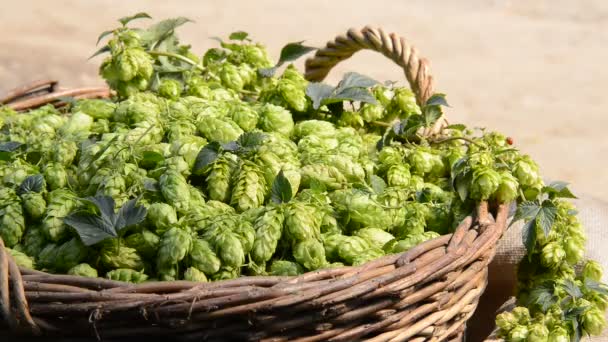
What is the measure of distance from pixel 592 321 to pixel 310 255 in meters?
0.58

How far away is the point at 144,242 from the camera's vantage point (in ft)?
4.96

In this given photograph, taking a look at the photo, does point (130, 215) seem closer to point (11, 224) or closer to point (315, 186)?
point (11, 224)

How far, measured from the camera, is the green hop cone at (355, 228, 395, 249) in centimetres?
161

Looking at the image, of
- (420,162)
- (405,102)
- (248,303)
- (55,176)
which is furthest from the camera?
(405,102)

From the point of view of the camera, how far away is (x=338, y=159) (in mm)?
1730

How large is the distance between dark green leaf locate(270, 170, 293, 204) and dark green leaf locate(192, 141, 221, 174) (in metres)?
0.13

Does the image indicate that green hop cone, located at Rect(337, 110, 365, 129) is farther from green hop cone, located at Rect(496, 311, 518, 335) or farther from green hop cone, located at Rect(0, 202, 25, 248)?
green hop cone, located at Rect(0, 202, 25, 248)

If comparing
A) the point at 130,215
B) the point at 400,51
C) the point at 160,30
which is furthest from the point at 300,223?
the point at 160,30

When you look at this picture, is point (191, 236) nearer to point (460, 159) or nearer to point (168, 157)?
point (168, 157)

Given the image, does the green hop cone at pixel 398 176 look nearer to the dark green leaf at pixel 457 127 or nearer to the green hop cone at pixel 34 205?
the dark green leaf at pixel 457 127

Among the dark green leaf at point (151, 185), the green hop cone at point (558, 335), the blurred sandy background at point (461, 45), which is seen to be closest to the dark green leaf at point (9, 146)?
the dark green leaf at point (151, 185)

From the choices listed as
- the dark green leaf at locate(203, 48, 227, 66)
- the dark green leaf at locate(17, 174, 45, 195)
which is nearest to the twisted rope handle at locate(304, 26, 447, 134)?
the dark green leaf at locate(203, 48, 227, 66)

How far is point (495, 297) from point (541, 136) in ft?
7.22

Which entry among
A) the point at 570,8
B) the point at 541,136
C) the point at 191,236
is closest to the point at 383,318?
the point at 191,236
